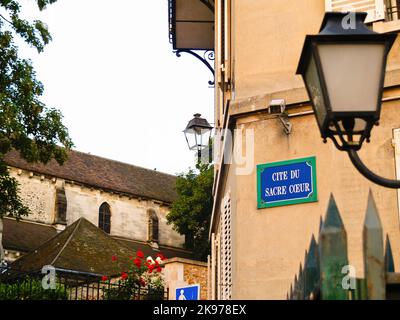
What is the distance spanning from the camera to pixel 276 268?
8.73 metres

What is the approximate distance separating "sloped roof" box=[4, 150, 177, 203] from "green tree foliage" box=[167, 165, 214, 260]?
18.4 ft

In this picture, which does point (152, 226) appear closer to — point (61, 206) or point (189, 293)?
point (61, 206)

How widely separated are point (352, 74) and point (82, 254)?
2637 cm

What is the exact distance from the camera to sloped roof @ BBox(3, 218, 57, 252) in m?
46.8

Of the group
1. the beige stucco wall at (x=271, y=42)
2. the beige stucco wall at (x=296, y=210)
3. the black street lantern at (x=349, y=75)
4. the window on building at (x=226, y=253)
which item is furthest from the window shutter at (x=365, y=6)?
the black street lantern at (x=349, y=75)

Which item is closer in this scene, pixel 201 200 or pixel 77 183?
pixel 201 200

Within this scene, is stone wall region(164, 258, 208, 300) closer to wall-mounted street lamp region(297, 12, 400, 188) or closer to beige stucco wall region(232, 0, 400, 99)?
beige stucco wall region(232, 0, 400, 99)

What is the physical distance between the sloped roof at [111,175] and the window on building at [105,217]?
1328 mm

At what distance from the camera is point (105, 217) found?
→ 56.6 meters

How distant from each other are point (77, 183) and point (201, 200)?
9588mm

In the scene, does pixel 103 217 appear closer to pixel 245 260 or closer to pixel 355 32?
pixel 245 260

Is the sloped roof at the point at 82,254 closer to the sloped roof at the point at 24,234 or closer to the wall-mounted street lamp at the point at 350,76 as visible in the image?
the sloped roof at the point at 24,234

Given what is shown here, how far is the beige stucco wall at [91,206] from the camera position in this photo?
52.7m
